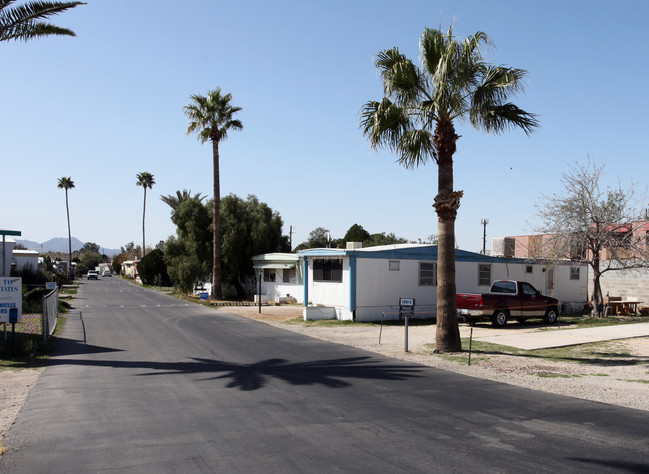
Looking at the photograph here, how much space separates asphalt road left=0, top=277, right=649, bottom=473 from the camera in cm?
595

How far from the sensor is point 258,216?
4025 cm

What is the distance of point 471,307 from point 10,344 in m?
15.1

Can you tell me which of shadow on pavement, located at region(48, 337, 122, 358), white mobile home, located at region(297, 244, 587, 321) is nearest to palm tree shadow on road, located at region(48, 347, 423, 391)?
shadow on pavement, located at region(48, 337, 122, 358)

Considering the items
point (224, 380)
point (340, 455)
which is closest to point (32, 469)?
→ point (340, 455)

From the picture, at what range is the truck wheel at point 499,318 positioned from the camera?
68.3ft

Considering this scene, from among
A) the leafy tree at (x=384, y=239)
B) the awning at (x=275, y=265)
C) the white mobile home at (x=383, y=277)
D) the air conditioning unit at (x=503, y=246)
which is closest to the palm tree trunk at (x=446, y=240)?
the white mobile home at (x=383, y=277)

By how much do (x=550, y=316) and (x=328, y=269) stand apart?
9.78m

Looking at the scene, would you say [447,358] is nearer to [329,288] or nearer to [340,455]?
[340,455]

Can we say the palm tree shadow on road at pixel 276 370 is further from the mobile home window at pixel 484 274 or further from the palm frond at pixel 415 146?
the mobile home window at pixel 484 274

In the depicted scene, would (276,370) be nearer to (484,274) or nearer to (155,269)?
(484,274)

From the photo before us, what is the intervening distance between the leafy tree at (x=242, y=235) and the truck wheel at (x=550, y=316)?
22.2 m

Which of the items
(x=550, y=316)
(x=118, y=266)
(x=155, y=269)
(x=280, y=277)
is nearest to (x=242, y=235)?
(x=280, y=277)

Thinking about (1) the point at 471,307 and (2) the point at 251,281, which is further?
(2) the point at 251,281

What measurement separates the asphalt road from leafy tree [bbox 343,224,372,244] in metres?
57.4
